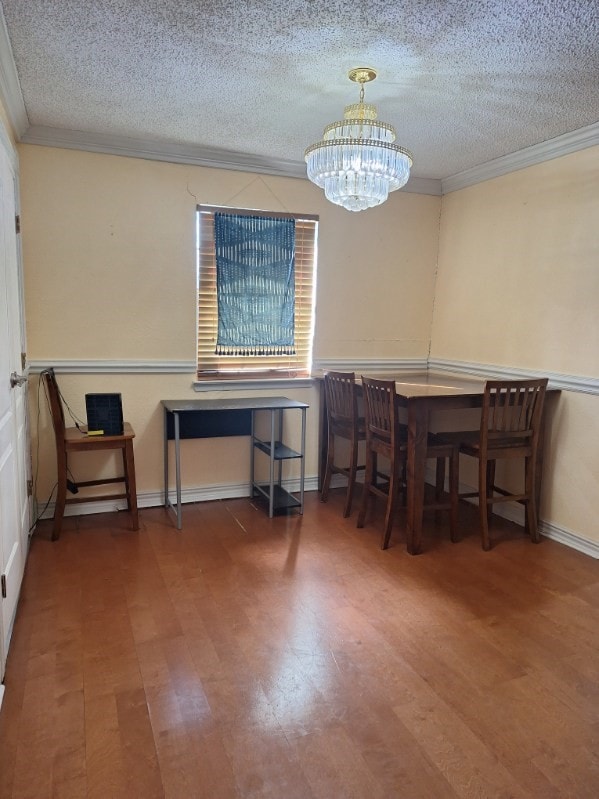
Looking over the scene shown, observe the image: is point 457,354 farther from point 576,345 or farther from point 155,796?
point 155,796

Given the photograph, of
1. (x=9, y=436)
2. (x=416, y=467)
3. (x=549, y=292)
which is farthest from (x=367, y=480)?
(x=9, y=436)

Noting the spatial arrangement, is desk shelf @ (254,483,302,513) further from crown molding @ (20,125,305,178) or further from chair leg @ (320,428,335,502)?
crown molding @ (20,125,305,178)

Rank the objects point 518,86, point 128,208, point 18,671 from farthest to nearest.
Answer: point 128,208, point 518,86, point 18,671

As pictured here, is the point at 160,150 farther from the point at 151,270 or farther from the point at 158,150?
the point at 151,270

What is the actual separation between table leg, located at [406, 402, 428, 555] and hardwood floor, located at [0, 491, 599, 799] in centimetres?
14

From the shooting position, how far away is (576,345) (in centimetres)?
310

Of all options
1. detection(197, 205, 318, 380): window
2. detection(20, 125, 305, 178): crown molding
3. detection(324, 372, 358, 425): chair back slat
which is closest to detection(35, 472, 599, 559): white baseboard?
detection(324, 372, 358, 425): chair back slat

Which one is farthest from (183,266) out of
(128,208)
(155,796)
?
(155,796)

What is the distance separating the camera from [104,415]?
3.10 metres

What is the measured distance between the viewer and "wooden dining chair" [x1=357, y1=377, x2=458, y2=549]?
9.92 feet

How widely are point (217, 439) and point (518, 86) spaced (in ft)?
8.83

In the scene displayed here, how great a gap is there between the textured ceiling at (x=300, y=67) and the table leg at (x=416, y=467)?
1566 millimetres

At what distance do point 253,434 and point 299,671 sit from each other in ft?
6.50

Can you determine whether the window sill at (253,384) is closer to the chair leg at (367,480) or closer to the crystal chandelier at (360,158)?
the chair leg at (367,480)
